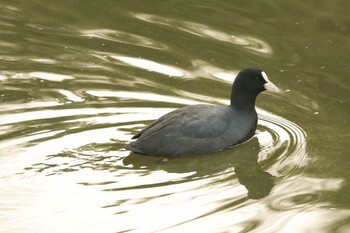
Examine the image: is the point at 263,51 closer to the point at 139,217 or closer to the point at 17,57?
the point at 17,57

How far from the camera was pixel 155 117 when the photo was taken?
311 inches

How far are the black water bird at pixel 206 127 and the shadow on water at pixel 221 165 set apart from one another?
0.06 m

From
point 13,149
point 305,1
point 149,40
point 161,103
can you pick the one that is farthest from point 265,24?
point 13,149

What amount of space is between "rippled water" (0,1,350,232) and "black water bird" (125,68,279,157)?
0.31ft

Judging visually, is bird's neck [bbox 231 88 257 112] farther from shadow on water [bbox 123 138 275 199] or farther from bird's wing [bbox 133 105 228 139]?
shadow on water [bbox 123 138 275 199]

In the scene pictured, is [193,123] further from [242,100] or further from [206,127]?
[242,100]

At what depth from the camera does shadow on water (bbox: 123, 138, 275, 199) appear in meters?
6.77

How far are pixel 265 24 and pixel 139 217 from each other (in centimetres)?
455

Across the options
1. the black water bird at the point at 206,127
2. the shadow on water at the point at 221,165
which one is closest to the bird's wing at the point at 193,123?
the black water bird at the point at 206,127

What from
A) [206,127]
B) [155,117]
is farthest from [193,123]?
[155,117]

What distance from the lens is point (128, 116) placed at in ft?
25.8

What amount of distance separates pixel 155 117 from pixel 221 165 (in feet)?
3.45

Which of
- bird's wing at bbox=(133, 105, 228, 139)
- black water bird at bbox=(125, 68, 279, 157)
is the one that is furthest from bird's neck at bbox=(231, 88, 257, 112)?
bird's wing at bbox=(133, 105, 228, 139)

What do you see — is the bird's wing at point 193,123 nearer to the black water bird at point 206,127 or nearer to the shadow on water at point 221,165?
the black water bird at point 206,127
